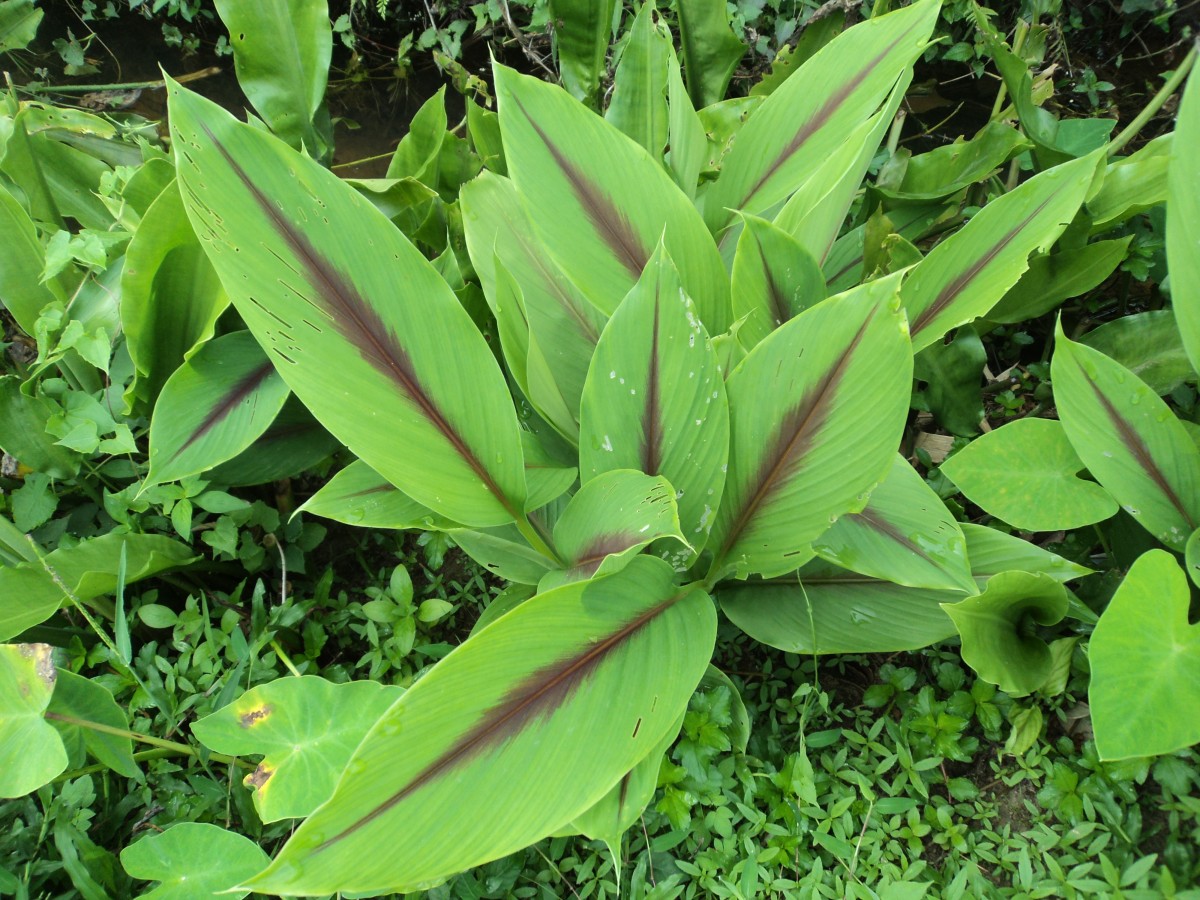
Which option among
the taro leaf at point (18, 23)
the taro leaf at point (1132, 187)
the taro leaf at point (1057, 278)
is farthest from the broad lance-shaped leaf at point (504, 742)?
the taro leaf at point (18, 23)

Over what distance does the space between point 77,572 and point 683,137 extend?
1053 mm

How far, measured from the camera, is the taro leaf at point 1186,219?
2.62 feet

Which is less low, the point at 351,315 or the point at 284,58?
the point at 284,58

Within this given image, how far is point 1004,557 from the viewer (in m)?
0.87

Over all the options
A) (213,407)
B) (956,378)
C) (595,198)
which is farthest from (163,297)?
(956,378)

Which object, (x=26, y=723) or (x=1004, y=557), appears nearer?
(x=26, y=723)

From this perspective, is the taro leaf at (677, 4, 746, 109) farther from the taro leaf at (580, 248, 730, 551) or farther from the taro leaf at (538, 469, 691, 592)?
the taro leaf at (538, 469, 691, 592)

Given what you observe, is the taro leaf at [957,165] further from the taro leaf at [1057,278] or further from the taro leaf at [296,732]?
the taro leaf at [296,732]

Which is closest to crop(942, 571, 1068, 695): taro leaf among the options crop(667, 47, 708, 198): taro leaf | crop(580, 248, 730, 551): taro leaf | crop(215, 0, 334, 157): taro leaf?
crop(580, 248, 730, 551): taro leaf

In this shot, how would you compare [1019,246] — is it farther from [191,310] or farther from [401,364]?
[191,310]

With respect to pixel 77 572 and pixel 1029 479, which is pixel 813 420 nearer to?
pixel 1029 479

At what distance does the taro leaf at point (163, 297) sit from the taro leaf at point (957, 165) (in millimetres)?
1022

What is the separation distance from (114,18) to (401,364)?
244cm

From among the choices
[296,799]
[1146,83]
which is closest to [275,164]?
[296,799]
